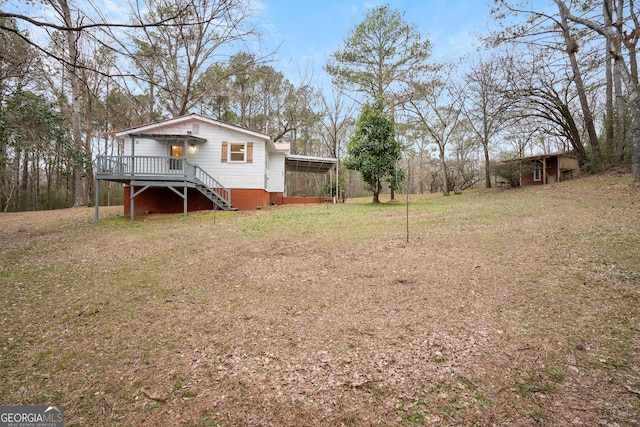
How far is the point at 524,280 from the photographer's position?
482 cm

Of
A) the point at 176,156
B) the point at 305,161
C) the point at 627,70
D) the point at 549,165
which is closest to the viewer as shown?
the point at 627,70

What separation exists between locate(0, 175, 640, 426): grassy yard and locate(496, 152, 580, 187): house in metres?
14.5

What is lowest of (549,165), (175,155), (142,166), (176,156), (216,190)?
(216,190)

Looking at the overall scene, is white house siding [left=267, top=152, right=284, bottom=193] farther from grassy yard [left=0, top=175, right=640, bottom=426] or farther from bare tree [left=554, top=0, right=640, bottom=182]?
bare tree [left=554, top=0, right=640, bottom=182]

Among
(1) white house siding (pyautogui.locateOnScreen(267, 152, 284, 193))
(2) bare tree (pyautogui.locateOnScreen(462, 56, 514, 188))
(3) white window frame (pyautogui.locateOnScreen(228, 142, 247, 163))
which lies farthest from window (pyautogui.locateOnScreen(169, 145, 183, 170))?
(2) bare tree (pyautogui.locateOnScreen(462, 56, 514, 188))

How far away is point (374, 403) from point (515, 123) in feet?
66.6

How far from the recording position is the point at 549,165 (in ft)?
70.8

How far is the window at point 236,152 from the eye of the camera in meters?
15.7

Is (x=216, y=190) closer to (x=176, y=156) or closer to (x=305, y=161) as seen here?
(x=176, y=156)

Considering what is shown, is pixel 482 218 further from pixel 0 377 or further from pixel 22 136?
pixel 22 136

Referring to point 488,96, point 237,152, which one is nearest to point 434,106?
point 488,96

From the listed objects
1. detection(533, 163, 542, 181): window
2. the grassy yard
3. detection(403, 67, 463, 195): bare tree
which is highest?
detection(403, 67, 463, 195): bare tree

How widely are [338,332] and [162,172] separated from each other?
13.8 metres

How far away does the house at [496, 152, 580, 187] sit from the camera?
19953 millimetres
